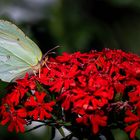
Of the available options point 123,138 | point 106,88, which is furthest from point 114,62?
point 123,138

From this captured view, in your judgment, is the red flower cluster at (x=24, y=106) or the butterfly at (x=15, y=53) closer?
the red flower cluster at (x=24, y=106)

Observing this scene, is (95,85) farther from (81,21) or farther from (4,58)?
(81,21)

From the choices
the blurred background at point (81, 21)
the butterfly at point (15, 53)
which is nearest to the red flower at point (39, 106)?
the butterfly at point (15, 53)

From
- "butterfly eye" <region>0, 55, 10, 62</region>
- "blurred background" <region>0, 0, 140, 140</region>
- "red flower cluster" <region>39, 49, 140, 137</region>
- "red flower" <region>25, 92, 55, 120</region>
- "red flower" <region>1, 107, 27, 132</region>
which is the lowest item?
"red flower" <region>1, 107, 27, 132</region>

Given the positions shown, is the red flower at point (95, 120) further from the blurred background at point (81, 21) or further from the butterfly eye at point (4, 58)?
the blurred background at point (81, 21)

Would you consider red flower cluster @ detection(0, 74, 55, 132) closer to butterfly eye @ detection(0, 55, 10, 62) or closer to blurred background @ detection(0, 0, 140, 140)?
butterfly eye @ detection(0, 55, 10, 62)

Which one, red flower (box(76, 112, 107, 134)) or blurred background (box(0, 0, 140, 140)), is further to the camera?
blurred background (box(0, 0, 140, 140))

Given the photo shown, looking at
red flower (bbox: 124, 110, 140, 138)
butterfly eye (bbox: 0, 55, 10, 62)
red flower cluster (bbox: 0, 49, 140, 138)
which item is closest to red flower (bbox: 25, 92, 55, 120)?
red flower cluster (bbox: 0, 49, 140, 138)
